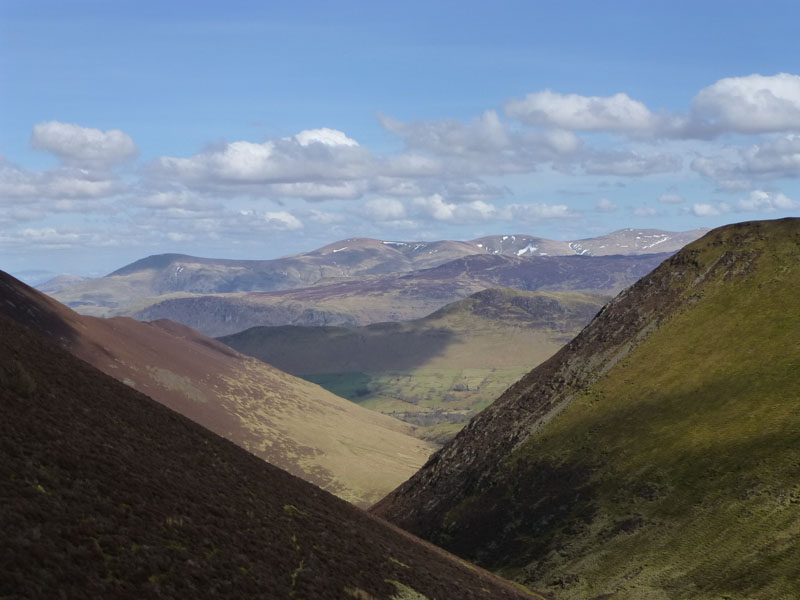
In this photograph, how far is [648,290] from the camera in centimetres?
14950

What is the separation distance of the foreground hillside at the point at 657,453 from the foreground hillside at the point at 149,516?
27507 mm

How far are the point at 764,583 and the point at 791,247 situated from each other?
8576 cm

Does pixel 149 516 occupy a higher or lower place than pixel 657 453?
higher

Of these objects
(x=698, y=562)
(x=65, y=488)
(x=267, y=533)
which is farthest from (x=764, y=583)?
(x=65, y=488)

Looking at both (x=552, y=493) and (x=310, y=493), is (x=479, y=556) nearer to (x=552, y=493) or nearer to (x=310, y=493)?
(x=552, y=493)

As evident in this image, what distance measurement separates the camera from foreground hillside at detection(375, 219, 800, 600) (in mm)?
75500

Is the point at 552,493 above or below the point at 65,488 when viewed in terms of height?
below

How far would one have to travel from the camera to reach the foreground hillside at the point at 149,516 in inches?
1075

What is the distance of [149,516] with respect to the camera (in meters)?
33.7

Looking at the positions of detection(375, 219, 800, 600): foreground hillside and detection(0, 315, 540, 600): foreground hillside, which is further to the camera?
detection(375, 219, 800, 600): foreground hillside

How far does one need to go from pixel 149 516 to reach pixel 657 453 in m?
81.2

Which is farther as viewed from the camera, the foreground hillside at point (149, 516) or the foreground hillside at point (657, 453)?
the foreground hillside at point (657, 453)

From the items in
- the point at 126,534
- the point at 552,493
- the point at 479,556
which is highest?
the point at 126,534

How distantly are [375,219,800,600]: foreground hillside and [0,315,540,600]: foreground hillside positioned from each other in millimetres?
27507
